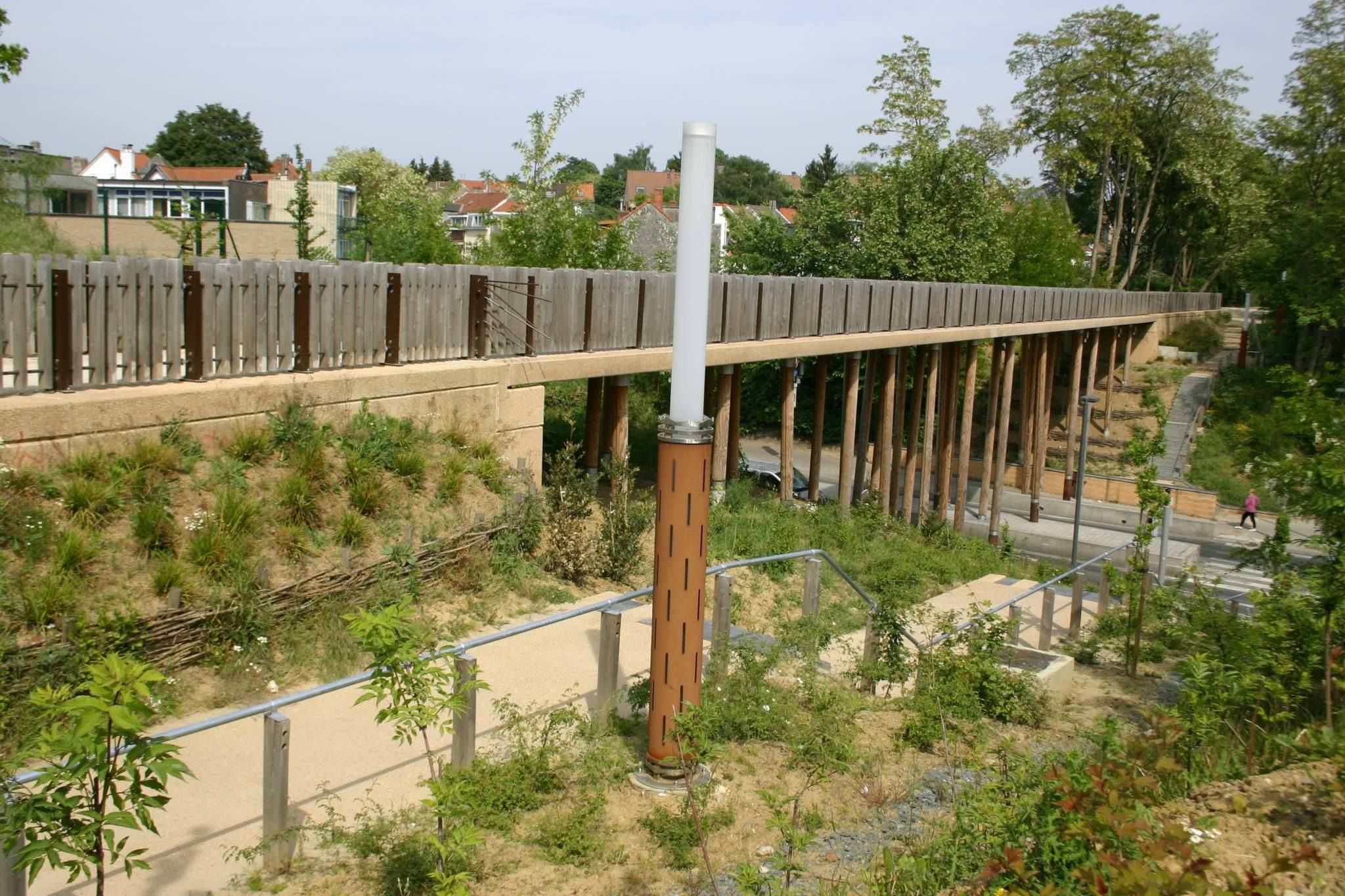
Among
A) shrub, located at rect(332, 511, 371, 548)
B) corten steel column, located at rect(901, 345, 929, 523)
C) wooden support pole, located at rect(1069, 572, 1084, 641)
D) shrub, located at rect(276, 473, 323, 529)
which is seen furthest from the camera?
corten steel column, located at rect(901, 345, 929, 523)

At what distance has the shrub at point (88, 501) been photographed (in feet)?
26.2

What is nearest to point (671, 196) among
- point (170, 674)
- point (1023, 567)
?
point (1023, 567)

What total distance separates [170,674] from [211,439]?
Answer: 2508 millimetres

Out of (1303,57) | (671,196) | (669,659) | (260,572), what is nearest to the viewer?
(669,659)

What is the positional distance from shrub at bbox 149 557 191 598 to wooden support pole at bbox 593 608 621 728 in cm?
296

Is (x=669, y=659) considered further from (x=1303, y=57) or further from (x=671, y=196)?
(x=671, y=196)

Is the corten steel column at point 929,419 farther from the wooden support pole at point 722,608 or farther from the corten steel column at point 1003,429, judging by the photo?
the wooden support pole at point 722,608

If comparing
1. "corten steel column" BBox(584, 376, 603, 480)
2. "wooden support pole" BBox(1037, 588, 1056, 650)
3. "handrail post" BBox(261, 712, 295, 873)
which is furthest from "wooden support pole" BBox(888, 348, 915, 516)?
"handrail post" BBox(261, 712, 295, 873)

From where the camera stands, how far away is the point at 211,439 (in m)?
9.41

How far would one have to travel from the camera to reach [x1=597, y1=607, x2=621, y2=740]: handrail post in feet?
22.1

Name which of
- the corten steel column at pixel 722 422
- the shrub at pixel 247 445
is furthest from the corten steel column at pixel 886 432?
the shrub at pixel 247 445

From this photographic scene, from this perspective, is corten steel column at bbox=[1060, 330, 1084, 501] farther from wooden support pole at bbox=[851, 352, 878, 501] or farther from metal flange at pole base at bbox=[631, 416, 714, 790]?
metal flange at pole base at bbox=[631, 416, 714, 790]

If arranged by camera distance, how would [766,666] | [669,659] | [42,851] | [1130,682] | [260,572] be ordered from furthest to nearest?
1. [1130,682]
2. [260,572]
3. [766,666]
4. [669,659]
5. [42,851]

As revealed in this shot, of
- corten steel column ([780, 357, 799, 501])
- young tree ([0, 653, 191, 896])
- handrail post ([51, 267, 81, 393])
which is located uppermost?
handrail post ([51, 267, 81, 393])
